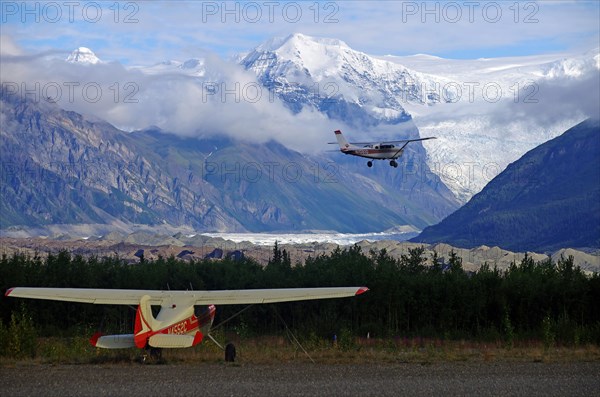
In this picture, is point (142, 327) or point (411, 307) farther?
point (411, 307)

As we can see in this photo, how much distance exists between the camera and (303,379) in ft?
156

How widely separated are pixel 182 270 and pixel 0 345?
73582 mm

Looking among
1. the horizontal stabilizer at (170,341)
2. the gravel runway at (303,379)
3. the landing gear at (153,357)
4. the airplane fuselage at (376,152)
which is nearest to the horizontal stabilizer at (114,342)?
the gravel runway at (303,379)

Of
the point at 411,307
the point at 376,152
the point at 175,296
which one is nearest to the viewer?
the point at 175,296

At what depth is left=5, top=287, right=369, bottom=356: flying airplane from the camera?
2056 inches

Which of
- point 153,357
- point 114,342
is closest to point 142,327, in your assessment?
point 114,342

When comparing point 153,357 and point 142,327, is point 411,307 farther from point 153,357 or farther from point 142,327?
point 142,327

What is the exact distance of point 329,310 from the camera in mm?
102500

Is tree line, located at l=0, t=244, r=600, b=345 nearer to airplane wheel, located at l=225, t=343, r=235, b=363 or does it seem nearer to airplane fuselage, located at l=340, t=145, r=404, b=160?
airplane fuselage, located at l=340, t=145, r=404, b=160

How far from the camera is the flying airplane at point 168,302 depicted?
171ft

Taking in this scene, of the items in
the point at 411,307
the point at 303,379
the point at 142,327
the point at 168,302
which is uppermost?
the point at 168,302

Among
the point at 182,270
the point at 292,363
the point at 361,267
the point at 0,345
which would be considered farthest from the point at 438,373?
the point at 182,270

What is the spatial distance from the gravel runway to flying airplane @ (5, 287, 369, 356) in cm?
125

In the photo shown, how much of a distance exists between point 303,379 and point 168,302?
1021 cm
